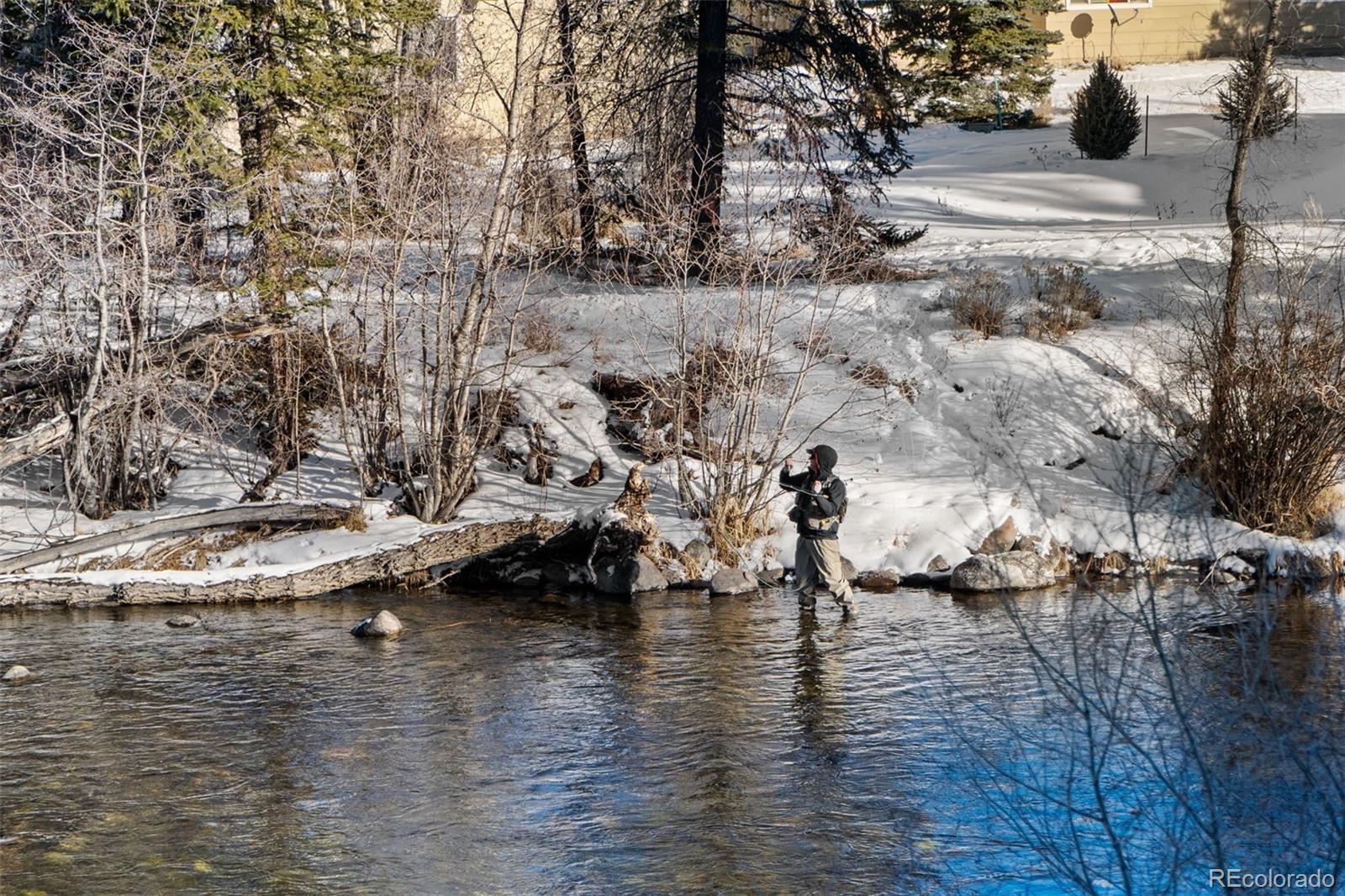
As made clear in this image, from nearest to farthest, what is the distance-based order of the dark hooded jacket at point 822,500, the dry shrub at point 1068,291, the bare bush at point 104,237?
the dark hooded jacket at point 822,500 → the bare bush at point 104,237 → the dry shrub at point 1068,291

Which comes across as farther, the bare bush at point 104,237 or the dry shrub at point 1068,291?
the dry shrub at point 1068,291

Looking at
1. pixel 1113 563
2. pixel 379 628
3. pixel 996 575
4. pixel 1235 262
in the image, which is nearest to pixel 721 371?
pixel 996 575

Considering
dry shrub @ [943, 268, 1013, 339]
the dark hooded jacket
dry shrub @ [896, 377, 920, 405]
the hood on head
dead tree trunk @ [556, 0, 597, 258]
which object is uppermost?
dead tree trunk @ [556, 0, 597, 258]

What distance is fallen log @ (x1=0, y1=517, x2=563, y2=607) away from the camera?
13.3 metres

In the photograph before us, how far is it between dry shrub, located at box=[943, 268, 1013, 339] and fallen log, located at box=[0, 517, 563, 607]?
7.79 m

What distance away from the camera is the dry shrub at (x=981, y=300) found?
62.8ft

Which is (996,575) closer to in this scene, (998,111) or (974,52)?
(974,52)

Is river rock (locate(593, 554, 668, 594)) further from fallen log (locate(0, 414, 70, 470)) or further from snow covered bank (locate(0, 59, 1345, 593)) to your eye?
fallen log (locate(0, 414, 70, 470))

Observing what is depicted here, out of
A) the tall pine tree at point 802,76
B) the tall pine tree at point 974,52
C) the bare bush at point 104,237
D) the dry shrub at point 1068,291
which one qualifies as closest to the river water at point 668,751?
the bare bush at point 104,237

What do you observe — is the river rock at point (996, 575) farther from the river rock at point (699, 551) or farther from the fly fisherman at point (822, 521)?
the river rock at point (699, 551)

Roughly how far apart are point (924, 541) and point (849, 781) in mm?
7157

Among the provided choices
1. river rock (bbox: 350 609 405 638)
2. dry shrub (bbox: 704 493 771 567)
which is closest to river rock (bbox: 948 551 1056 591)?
dry shrub (bbox: 704 493 771 567)

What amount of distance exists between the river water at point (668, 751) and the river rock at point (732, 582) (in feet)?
2.95

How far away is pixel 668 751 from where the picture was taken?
873 centimetres
